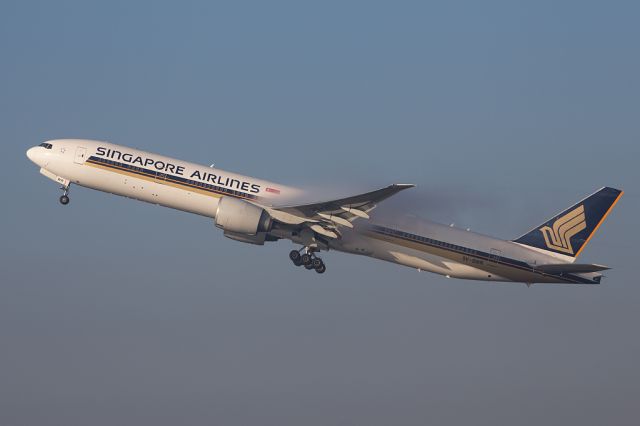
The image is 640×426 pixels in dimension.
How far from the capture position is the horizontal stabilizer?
6256 centimetres

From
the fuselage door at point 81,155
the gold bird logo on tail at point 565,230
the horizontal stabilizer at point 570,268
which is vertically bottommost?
the horizontal stabilizer at point 570,268

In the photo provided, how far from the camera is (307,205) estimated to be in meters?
63.1

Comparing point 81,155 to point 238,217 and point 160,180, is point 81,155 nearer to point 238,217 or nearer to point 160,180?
point 160,180

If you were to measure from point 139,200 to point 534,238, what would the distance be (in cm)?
2647

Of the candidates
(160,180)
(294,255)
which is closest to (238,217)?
(294,255)

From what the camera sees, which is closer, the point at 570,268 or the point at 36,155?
the point at 570,268

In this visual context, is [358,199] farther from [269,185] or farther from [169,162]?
[169,162]

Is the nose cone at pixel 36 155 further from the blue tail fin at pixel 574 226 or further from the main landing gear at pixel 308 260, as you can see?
the blue tail fin at pixel 574 226

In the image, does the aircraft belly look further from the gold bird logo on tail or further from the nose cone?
the gold bird logo on tail

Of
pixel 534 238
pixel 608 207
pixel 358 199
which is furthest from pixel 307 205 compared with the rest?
pixel 608 207

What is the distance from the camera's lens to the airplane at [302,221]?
6431cm

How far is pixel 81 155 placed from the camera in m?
67.0

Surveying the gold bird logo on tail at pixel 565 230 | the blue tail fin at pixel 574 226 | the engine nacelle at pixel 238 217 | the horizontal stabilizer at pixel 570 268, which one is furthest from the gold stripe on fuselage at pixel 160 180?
the gold bird logo on tail at pixel 565 230

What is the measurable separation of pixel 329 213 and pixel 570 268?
51.5 feet
